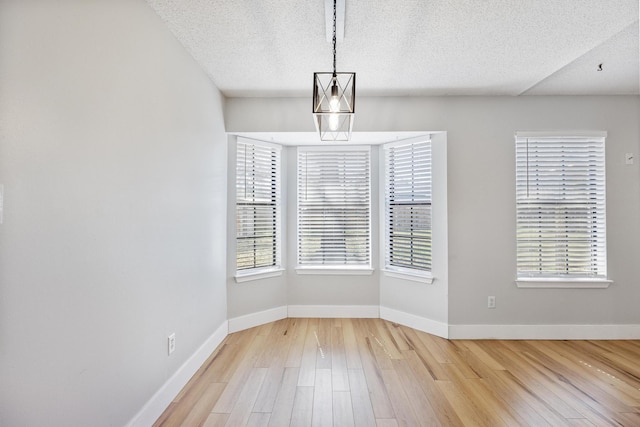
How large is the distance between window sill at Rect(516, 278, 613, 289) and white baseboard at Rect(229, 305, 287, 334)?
269 cm

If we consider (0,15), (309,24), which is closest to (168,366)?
(0,15)

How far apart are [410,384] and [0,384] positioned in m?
2.30

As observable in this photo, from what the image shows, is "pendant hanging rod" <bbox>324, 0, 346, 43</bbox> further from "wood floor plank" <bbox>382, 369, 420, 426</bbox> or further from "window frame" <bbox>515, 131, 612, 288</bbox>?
"wood floor plank" <bbox>382, 369, 420, 426</bbox>

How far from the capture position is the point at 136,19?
67.6 inches

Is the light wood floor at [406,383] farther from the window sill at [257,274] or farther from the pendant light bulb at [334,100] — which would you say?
the pendant light bulb at [334,100]

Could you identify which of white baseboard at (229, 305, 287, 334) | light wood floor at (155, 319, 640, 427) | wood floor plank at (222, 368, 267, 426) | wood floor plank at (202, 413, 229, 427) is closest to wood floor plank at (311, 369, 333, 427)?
light wood floor at (155, 319, 640, 427)

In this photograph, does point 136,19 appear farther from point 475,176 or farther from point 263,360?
point 475,176

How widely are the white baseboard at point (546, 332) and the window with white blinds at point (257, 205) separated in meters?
2.25

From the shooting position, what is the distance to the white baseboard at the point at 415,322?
318cm

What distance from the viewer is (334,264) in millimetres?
3830

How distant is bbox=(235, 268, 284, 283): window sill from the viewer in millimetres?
3303

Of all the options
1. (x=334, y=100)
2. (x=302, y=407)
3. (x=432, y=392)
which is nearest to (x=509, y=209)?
(x=432, y=392)

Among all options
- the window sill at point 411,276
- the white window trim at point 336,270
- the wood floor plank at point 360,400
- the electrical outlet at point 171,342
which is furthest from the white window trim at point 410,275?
the electrical outlet at point 171,342

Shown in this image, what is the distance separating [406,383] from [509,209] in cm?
211
